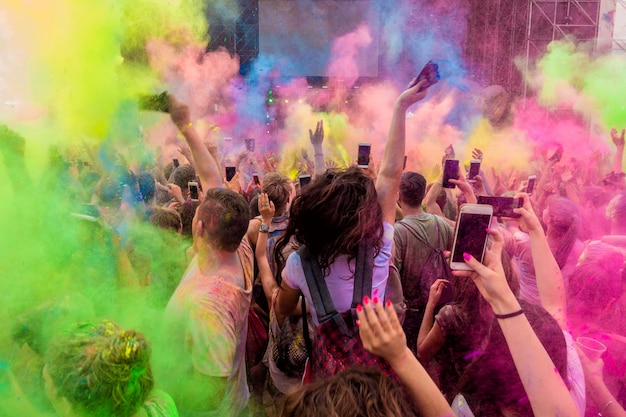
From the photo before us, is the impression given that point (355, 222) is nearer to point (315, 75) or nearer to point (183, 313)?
point (183, 313)

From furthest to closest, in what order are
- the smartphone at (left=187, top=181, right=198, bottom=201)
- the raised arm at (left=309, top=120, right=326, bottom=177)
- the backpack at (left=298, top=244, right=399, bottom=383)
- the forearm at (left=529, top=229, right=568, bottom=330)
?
1. the raised arm at (left=309, top=120, right=326, bottom=177)
2. the smartphone at (left=187, top=181, right=198, bottom=201)
3. the forearm at (left=529, top=229, right=568, bottom=330)
4. the backpack at (left=298, top=244, right=399, bottom=383)

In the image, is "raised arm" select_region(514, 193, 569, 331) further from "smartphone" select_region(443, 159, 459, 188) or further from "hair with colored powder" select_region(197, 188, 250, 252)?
"hair with colored powder" select_region(197, 188, 250, 252)

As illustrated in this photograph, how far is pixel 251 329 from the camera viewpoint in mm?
2027

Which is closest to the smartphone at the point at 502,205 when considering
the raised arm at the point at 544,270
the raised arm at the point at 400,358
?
the raised arm at the point at 544,270

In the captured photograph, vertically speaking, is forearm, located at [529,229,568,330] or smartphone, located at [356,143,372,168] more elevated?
smartphone, located at [356,143,372,168]

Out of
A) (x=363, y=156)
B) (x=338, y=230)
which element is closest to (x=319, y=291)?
(x=338, y=230)

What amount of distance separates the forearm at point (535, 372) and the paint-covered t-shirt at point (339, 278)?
1.52 feet

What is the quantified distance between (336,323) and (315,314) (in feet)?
0.34

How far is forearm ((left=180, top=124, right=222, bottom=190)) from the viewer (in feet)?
6.74

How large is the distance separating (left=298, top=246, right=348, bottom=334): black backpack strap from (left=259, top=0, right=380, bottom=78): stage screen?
7224 millimetres

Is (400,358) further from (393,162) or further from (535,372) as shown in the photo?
(393,162)

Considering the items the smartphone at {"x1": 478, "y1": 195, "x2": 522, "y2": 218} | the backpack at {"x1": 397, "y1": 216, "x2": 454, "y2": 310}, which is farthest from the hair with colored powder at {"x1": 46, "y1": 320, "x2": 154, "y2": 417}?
the backpack at {"x1": 397, "y1": 216, "x2": 454, "y2": 310}

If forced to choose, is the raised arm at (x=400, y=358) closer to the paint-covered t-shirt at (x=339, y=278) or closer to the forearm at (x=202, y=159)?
the paint-covered t-shirt at (x=339, y=278)

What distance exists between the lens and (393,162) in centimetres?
185
